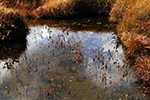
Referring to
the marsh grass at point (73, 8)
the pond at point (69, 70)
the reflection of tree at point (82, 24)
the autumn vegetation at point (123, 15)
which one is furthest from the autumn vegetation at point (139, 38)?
the marsh grass at point (73, 8)

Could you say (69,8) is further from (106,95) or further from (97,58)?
(106,95)

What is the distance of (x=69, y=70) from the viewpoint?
657 cm

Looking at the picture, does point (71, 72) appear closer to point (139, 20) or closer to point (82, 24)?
point (139, 20)

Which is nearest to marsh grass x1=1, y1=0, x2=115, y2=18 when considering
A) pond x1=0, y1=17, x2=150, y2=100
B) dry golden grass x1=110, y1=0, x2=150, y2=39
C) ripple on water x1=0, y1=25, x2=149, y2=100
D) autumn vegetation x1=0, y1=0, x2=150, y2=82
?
autumn vegetation x1=0, y1=0, x2=150, y2=82

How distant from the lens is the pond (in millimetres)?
5188

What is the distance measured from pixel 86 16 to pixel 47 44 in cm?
722

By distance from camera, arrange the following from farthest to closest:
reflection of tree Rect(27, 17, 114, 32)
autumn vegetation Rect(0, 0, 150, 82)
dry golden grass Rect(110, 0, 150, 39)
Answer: reflection of tree Rect(27, 17, 114, 32) < dry golden grass Rect(110, 0, 150, 39) < autumn vegetation Rect(0, 0, 150, 82)

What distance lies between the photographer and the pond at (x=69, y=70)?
519 cm

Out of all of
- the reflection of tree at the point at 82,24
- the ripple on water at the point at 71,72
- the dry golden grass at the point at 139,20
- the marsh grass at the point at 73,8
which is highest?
the marsh grass at the point at 73,8

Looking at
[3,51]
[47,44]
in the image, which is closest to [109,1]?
[47,44]

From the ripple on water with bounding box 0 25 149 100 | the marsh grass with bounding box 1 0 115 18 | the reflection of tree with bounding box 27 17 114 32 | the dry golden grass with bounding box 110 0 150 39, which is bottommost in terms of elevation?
the ripple on water with bounding box 0 25 149 100

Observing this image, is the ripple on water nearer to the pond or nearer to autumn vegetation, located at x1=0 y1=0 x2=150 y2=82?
the pond

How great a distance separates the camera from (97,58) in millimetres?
7188

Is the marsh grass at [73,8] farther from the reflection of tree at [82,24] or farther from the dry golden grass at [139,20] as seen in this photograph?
the dry golden grass at [139,20]
